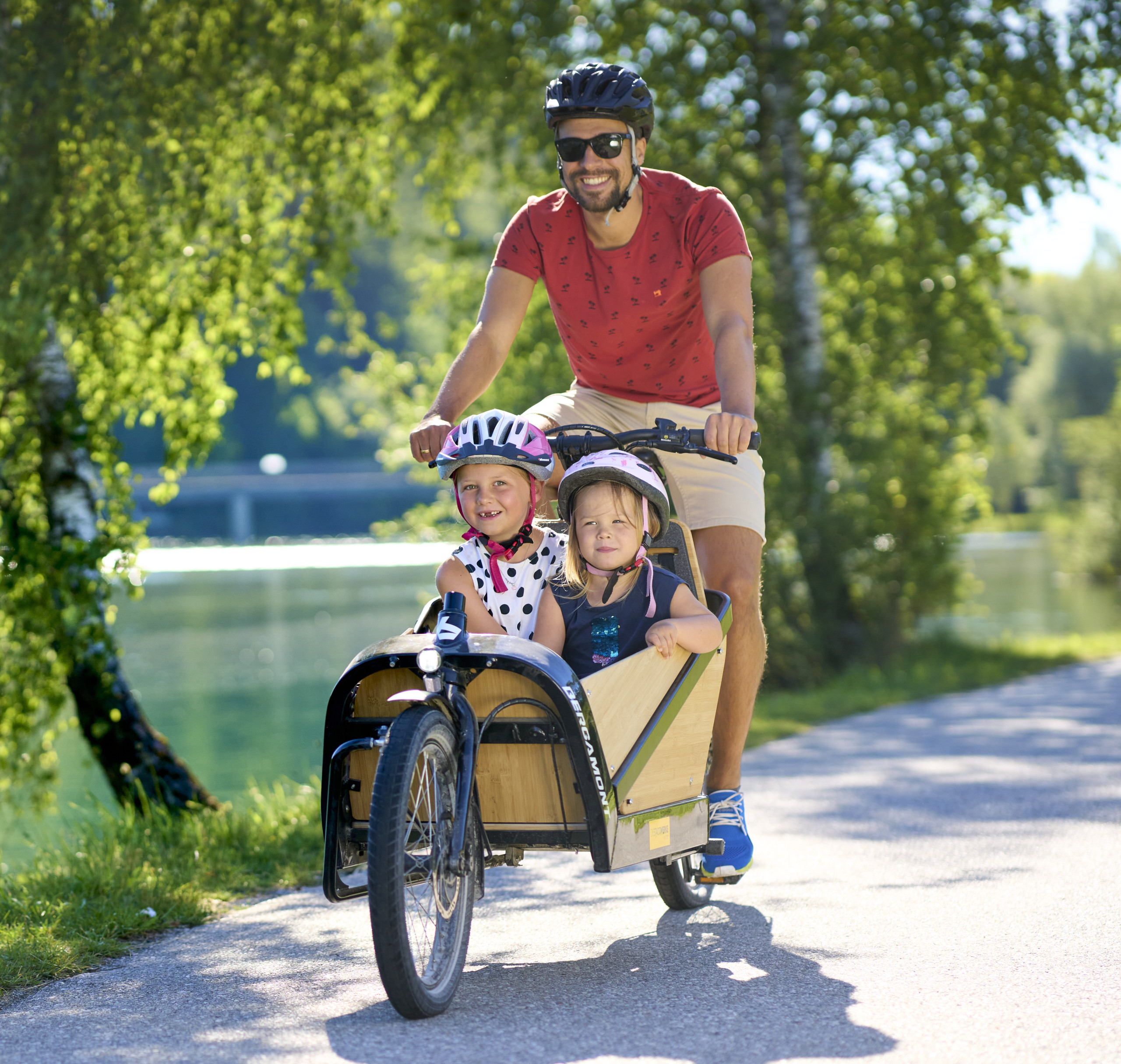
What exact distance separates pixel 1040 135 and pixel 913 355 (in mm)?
2397

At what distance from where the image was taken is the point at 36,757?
25.9 ft

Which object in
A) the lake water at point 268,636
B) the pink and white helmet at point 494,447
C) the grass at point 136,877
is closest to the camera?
the pink and white helmet at point 494,447

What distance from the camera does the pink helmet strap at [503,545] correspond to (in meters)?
3.86

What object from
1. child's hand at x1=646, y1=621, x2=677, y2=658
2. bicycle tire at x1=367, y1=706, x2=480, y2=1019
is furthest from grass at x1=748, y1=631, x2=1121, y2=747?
bicycle tire at x1=367, y1=706, x2=480, y2=1019

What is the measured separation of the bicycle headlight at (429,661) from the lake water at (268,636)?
7.69ft

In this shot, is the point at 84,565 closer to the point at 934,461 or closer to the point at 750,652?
the point at 750,652

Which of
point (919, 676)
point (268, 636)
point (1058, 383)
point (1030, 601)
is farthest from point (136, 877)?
point (1058, 383)

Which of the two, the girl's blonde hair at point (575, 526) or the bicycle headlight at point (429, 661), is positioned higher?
the girl's blonde hair at point (575, 526)

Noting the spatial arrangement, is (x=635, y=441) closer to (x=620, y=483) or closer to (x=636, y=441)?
(x=636, y=441)

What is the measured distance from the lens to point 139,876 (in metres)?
4.88

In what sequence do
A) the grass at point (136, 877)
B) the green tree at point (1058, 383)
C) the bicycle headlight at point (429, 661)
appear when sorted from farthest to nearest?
1. the green tree at point (1058, 383)
2. the grass at point (136, 877)
3. the bicycle headlight at point (429, 661)

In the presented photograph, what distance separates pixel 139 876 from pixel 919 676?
8492mm

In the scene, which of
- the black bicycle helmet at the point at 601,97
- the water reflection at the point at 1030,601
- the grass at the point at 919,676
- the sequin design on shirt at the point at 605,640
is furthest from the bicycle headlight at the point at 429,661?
the water reflection at the point at 1030,601

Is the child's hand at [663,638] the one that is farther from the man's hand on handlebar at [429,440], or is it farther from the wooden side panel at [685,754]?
the man's hand on handlebar at [429,440]
